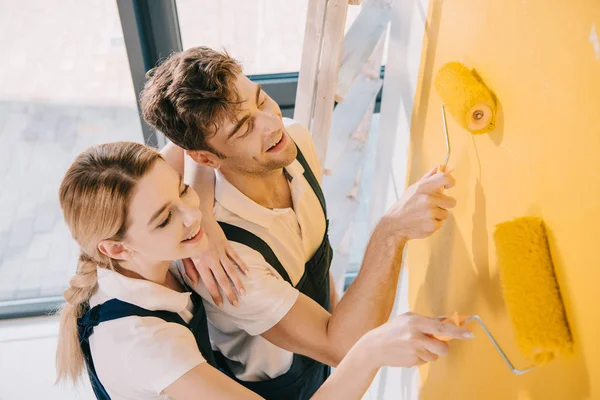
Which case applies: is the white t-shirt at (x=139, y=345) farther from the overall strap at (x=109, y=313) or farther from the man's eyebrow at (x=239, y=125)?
the man's eyebrow at (x=239, y=125)

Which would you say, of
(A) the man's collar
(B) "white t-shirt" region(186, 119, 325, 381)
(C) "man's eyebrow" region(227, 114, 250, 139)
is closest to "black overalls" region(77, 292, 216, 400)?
(B) "white t-shirt" region(186, 119, 325, 381)

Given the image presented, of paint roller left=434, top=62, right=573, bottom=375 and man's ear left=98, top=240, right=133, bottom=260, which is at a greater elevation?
paint roller left=434, top=62, right=573, bottom=375

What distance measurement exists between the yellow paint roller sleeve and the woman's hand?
457 millimetres

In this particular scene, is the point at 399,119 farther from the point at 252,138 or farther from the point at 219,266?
the point at 219,266

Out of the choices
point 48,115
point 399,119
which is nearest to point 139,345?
point 399,119

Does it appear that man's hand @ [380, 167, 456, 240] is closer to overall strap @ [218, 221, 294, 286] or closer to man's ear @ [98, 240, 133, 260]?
overall strap @ [218, 221, 294, 286]

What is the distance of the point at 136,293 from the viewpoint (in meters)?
0.99

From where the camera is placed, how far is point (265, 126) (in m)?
1.08

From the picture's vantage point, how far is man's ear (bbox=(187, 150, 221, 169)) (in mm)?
1096

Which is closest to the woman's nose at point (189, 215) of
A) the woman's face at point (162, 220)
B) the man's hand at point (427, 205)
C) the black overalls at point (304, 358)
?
the woman's face at point (162, 220)

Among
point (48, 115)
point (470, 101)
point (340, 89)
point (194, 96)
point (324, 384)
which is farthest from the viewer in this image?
point (48, 115)

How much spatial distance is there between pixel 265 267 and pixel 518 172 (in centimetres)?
51

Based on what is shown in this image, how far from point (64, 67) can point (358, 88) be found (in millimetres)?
1140

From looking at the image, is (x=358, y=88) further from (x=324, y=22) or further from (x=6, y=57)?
(x=6, y=57)
